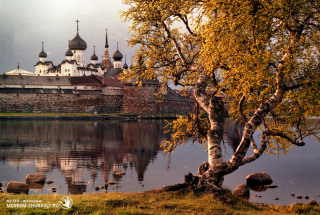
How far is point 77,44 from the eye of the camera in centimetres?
10400

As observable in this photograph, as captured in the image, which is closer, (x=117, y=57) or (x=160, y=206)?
(x=160, y=206)

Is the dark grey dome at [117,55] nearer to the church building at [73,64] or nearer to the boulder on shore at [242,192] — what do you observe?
the church building at [73,64]

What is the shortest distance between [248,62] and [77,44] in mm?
101408

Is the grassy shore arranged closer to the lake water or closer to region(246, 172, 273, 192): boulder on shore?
the lake water

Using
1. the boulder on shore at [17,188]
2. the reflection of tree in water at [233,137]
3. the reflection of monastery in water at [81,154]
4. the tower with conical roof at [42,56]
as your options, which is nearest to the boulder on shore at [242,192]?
the reflection of tree in water at [233,137]

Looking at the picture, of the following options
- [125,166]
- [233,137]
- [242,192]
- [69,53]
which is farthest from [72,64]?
[242,192]

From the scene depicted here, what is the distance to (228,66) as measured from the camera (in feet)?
31.8

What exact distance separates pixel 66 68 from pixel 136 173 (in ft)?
295

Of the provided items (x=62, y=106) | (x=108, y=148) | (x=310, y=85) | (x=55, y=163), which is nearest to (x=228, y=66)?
(x=310, y=85)

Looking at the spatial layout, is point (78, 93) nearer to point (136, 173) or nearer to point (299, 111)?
point (136, 173)

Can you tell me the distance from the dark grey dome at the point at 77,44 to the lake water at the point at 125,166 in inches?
3009

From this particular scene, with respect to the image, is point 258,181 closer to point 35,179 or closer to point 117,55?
point 35,179

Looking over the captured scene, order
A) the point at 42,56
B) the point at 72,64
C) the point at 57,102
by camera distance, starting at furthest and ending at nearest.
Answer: the point at 42,56
the point at 72,64
the point at 57,102

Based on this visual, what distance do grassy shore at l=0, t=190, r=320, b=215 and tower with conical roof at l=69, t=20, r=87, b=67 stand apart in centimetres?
10048
